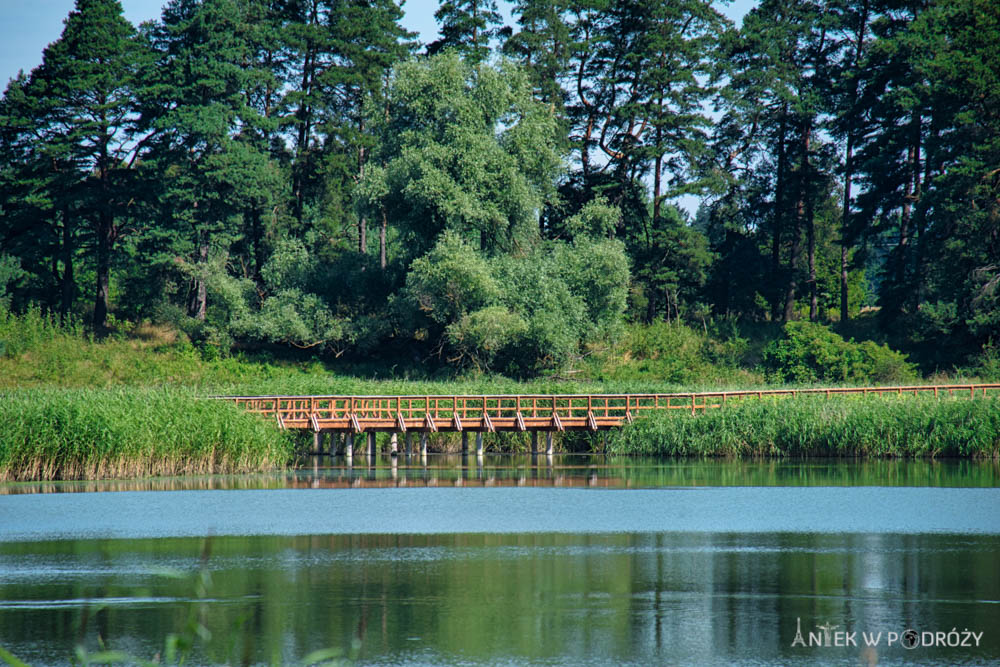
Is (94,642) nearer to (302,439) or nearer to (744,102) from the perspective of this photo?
(302,439)

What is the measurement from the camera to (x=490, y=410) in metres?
41.2

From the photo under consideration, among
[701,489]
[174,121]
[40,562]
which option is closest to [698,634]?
[40,562]

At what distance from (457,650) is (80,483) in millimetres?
21139

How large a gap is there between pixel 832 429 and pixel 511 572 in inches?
929

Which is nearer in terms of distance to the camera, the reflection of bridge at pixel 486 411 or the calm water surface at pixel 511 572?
the calm water surface at pixel 511 572

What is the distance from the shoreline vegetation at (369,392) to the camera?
29.7 m

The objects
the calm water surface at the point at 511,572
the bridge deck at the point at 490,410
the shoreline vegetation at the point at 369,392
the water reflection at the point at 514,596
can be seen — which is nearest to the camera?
the water reflection at the point at 514,596

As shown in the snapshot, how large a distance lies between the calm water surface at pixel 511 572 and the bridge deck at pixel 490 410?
10.8m

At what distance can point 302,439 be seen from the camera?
43.4 meters

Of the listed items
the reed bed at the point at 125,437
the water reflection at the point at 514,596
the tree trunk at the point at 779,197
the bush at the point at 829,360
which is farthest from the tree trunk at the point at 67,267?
the water reflection at the point at 514,596

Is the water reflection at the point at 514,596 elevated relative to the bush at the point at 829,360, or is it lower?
lower

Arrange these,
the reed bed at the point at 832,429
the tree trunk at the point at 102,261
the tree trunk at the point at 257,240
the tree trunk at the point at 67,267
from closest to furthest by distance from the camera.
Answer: the reed bed at the point at 832,429, the tree trunk at the point at 67,267, the tree trunk at the point at 102,261, the tree trunk at the point at 257,240

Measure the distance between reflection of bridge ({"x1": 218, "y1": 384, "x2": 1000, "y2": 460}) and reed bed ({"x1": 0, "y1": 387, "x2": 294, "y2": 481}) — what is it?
430 cm

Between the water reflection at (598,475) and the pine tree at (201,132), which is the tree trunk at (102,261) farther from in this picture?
the water reflection at (598,475)
